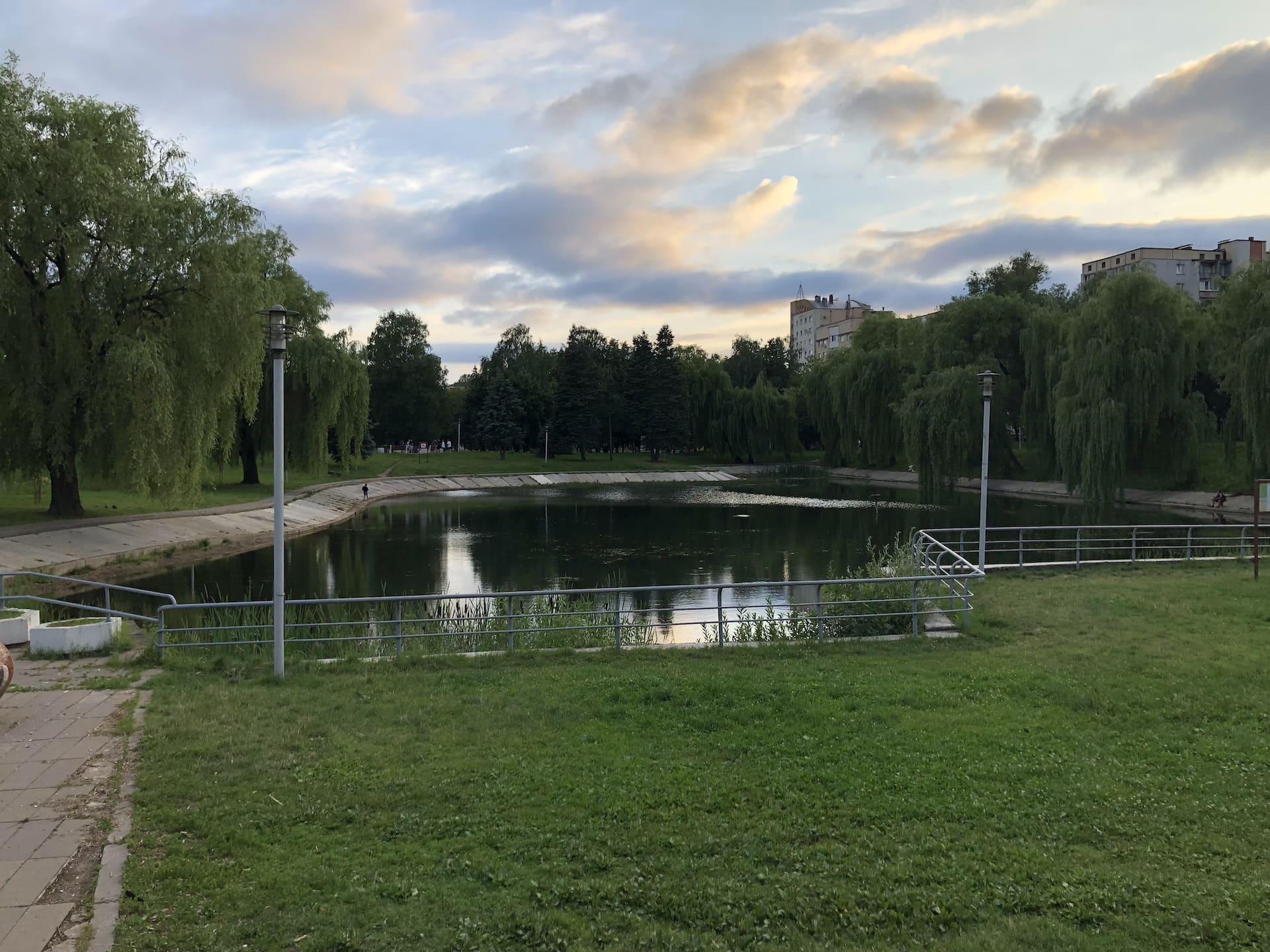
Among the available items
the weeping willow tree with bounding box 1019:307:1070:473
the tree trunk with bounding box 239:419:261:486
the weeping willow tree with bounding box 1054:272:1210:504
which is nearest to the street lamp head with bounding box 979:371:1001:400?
the weeping willow tree with bounding box 1054:272:1210:504

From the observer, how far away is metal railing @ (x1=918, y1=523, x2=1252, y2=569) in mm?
18844

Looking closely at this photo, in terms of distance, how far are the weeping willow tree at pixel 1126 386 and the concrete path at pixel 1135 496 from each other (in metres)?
1.82

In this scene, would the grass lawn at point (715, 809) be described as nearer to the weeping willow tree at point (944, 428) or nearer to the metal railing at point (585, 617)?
the metal railing at point (585, 617)

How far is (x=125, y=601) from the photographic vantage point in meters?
19.2

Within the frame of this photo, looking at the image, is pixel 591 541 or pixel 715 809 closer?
pixel 715 809

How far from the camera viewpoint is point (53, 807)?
6055 millimetres

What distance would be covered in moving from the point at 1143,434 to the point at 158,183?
40456mm

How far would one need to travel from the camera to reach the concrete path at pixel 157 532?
21234 millimetres

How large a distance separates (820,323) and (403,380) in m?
93.6

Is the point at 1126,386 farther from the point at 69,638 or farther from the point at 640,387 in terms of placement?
the point at 640,387

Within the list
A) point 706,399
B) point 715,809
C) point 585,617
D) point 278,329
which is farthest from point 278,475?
point 706,399

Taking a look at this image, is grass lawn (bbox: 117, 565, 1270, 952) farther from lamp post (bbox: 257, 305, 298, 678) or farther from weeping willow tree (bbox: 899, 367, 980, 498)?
weeping willow tree (bbox: 899, 367, 980, 498)

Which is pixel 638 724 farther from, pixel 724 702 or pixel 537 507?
pixel 537 507

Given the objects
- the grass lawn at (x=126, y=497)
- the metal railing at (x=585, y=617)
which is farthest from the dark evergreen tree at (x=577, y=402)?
the metal railing at (x=585, y=617)
